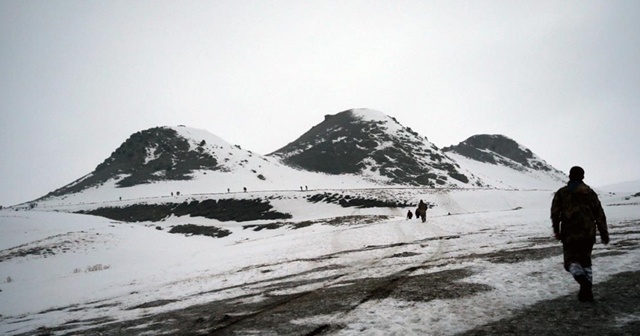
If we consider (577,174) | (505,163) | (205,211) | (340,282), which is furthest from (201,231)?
(505,163)

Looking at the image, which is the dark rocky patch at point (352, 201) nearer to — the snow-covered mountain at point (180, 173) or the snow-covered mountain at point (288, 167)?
the snow-covered mountain at point (288, 167)

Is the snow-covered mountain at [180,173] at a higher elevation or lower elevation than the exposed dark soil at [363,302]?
higher

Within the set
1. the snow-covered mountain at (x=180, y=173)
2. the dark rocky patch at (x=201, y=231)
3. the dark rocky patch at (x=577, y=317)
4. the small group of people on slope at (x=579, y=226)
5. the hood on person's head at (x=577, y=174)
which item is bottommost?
the dark rocky patch at (x=201, y=231)

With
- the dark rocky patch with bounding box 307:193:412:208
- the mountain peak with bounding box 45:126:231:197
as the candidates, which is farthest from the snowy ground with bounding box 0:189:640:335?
the mountain peak with bounding box 45:126:231:197

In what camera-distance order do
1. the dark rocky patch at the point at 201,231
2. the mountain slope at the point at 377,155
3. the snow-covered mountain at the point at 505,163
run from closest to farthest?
the dark rocky patch at the point at 201,231 → the mountain slope at the point at 377,155 → the snow-covered mountain at the point at 505,163

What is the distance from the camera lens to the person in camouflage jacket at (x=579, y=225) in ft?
18.1

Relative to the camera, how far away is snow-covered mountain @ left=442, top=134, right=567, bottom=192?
13407cm

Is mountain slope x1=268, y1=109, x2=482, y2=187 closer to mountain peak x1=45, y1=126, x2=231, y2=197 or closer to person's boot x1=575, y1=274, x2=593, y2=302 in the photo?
mountain peak x1=45, y1=126, x2=231, y2=197

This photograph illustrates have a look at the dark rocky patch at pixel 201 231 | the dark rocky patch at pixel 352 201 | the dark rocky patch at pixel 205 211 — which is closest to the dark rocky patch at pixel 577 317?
the dark rocky patch at pixel 201 231

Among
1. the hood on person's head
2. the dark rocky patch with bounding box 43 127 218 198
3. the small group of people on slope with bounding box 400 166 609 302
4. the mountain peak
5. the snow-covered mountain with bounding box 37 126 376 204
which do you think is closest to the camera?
the small group of people on slope with bounding box 400 166 609 302

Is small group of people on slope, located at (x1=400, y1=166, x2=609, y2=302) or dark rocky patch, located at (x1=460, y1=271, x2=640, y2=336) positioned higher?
small group of people on slope, located at (x1=400, y1=166, x2=609, y2=302)

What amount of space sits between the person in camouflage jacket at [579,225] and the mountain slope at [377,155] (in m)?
89.2

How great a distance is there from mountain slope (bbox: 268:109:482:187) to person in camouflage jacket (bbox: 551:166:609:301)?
8922 cm

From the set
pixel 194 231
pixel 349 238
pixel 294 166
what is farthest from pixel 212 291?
pixel 294 166
